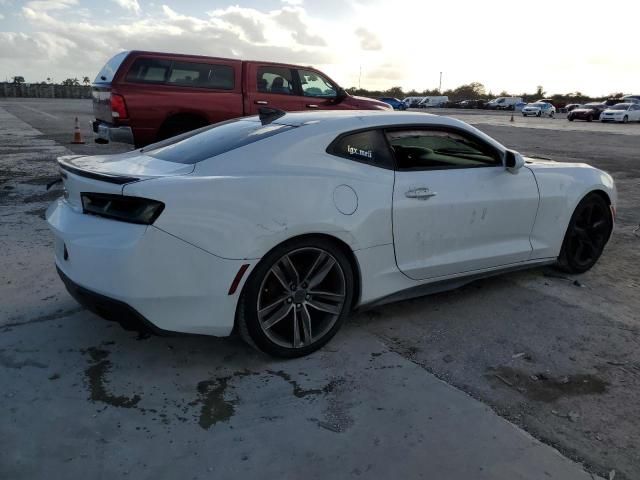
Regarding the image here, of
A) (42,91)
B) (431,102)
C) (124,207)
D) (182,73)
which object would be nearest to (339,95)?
(182,73)

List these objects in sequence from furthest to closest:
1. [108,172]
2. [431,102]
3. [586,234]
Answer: [431,102] → [586,234] → [108,172]

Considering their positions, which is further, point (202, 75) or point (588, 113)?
point (588, 113)

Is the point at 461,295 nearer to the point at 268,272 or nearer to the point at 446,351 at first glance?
the point at 446,351

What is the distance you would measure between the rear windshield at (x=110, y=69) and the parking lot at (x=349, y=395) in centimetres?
531

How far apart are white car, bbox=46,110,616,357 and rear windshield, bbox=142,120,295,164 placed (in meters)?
0.02

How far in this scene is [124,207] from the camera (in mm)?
2865

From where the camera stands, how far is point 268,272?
10.1 feet

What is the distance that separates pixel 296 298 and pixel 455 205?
1.30 meters

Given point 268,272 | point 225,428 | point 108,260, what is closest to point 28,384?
point 108,260

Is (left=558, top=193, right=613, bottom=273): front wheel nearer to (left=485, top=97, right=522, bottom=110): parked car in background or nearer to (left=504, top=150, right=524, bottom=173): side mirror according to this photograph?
(left=504, top=150, right=524, bottom=173): side mirror

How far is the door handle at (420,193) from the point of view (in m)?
3.59

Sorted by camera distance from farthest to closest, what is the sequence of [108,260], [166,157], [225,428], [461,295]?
[461,295] → [166,157] → [108,260] → [225,428]

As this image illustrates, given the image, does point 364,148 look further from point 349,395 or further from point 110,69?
point 110,69

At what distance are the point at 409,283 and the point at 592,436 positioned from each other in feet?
4.65
